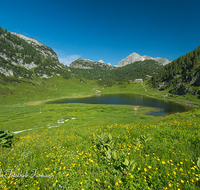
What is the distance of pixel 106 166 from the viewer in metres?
5.06

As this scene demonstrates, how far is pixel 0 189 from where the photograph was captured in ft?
14.6

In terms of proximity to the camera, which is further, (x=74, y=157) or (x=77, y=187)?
(x=74, y=157)

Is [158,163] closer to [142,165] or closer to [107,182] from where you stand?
[142,165]

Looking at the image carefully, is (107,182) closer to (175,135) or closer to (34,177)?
(34,177)

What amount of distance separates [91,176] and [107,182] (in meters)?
0.86

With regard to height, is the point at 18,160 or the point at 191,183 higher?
the point at 191,183

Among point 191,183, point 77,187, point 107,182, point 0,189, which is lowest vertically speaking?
point 0,189

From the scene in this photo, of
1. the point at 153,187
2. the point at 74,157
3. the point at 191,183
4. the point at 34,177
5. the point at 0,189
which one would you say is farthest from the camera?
the point at 74,157

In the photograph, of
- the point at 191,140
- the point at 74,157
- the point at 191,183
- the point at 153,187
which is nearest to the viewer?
the point at 191,183

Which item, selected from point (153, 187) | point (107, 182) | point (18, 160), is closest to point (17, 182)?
point (18, 160)

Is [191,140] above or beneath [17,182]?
above

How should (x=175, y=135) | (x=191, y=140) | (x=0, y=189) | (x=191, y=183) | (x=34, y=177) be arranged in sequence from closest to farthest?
(x=191, y=183), (x=0, y=189), (x=34, y=177), (x=191, y=140), (x=175, y=135)

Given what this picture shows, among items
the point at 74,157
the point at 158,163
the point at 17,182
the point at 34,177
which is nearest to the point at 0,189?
the point at 17,182

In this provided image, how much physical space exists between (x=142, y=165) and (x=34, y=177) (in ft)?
18.1
